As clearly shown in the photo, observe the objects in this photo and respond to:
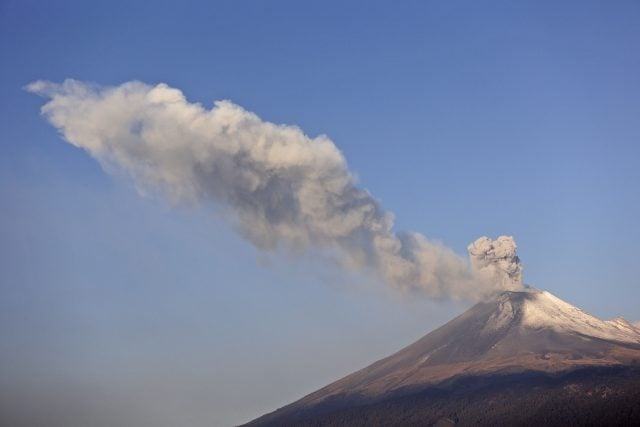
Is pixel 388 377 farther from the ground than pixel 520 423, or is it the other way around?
pixel 388 377

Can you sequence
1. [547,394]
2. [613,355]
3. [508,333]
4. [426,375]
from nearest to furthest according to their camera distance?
[547,394]
[613,355]
[426,375]
[508,333]

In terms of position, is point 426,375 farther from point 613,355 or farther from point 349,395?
point 613,355

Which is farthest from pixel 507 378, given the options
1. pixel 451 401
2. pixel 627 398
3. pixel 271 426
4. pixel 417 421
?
pixel 271 426

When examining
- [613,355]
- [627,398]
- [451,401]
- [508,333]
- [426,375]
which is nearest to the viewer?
[627,398]

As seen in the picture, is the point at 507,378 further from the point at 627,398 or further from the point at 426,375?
the point at 627,398

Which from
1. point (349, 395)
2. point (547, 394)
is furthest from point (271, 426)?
point (547, 394)

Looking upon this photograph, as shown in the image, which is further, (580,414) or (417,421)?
(417,421)
